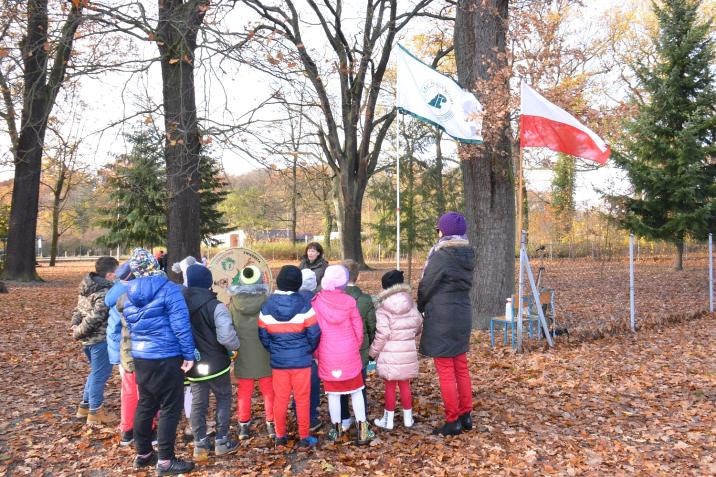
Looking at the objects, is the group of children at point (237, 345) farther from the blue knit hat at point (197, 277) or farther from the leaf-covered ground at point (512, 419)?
the leaf-covered ground at point (512, 419)

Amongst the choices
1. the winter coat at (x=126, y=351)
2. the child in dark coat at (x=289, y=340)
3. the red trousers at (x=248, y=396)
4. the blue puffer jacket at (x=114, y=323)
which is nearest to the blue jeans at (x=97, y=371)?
the blue puffer jacket at (x=114, y=323)

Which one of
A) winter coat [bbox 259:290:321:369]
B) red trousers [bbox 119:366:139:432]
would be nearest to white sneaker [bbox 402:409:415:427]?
winter coat [bbox 259:290:321:369]

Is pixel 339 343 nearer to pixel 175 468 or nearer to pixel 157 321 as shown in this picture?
pixel 157 321

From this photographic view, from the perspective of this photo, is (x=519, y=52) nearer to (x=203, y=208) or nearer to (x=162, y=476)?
(x=162, y=476)

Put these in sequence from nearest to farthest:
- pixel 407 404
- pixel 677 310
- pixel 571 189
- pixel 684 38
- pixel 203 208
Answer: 1. pixel 407 404
2. pixel 677 310
3. pixel 684 38
4. pixel 203 208
5. pixel 571 189

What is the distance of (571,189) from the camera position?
35.5m

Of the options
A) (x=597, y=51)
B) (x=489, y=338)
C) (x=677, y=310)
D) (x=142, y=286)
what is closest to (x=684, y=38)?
(x=597, y=51)

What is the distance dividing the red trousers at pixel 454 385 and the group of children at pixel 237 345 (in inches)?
3.2

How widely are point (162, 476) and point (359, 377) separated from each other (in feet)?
5.78

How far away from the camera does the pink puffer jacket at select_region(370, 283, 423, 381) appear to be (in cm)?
509

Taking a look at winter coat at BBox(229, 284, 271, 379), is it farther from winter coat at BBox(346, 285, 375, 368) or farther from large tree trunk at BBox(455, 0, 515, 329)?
large tree trunk at BBox(455, 0, 515, 329)

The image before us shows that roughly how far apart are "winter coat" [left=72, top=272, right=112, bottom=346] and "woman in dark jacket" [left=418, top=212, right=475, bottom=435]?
9.98 feet

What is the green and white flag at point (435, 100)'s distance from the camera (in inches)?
357

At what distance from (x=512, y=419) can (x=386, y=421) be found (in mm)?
1292
